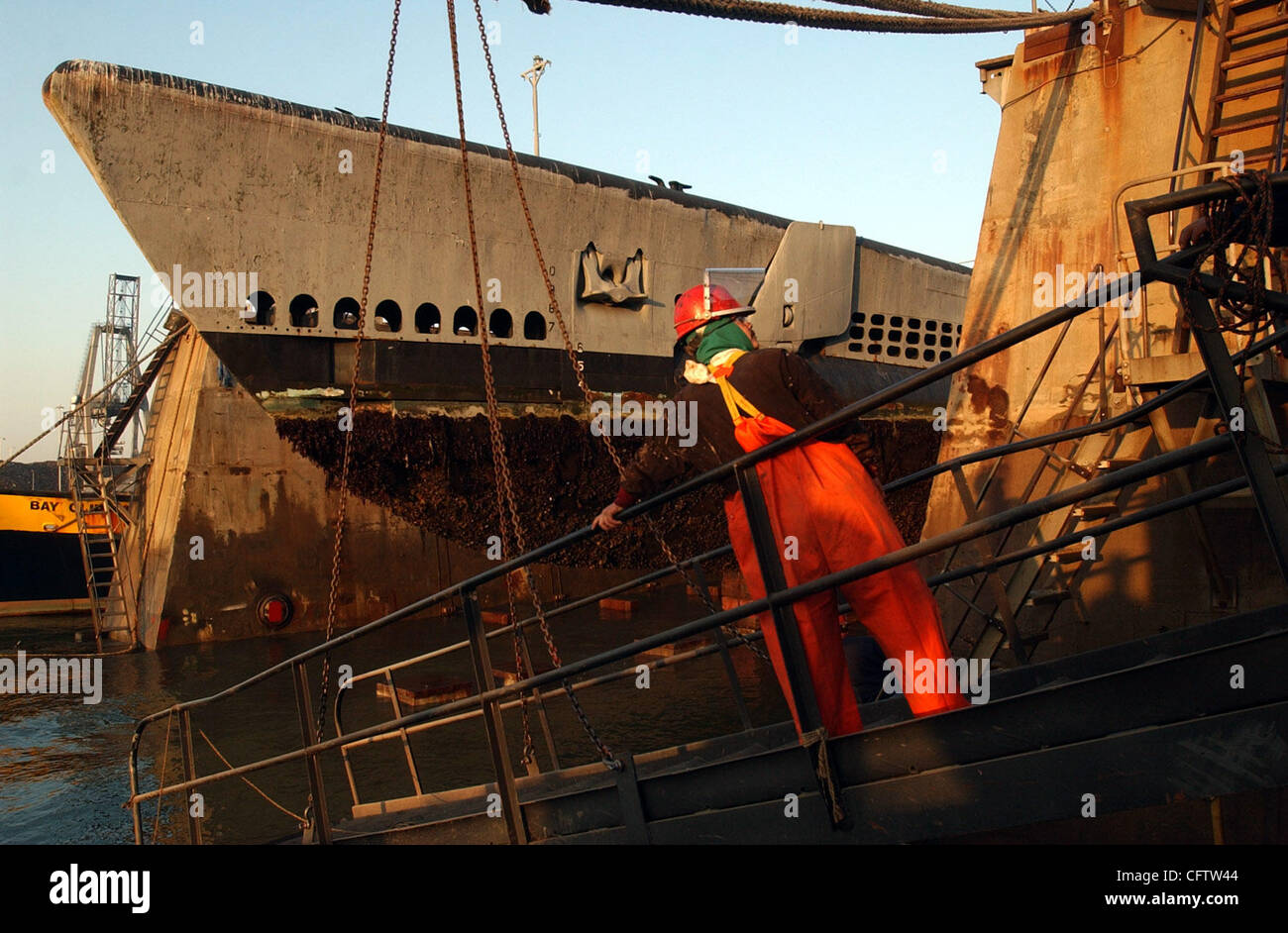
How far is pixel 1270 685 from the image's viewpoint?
223 cm

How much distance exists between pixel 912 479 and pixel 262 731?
6.27 m

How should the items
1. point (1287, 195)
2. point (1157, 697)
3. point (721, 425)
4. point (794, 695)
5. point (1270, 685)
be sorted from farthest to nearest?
point (721, 425) → point (794, 695) → point (1287, 195) → point (1157, 697) → point (1270, 685)

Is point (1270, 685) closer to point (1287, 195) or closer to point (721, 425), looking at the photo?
point (1287, 195)

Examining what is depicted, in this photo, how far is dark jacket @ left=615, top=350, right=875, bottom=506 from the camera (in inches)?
136

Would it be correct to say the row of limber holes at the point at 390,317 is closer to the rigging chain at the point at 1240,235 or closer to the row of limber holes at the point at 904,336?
the row of limber holes at the point at 904,336

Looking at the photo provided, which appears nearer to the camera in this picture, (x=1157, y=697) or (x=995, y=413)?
(x=1157, y=697)

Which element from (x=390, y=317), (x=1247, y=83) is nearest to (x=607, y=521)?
(x=1247, y=83)

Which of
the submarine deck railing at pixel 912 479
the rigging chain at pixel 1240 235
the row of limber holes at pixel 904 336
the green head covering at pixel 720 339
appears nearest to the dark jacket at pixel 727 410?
the green head covering at pixel 720 339

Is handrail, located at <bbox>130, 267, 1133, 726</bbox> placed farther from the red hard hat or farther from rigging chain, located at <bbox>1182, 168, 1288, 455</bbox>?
the red hard hat

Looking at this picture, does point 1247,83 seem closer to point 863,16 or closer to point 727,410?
point 863,16

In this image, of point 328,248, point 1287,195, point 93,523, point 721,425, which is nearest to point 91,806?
point 721,425

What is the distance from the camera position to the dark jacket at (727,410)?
3453mm
